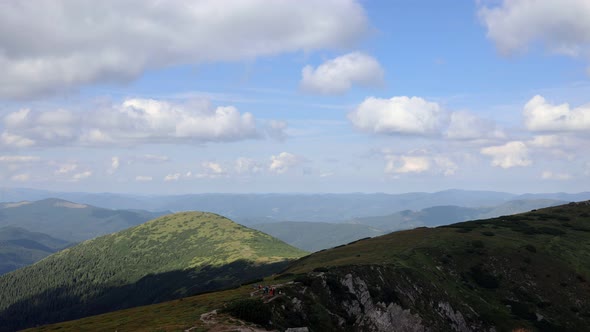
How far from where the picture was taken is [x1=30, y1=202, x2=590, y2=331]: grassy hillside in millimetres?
65500

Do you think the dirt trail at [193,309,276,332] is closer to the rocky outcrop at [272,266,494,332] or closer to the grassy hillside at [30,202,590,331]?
the grassy hillside at [30,202,590,331]

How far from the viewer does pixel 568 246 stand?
373 feet

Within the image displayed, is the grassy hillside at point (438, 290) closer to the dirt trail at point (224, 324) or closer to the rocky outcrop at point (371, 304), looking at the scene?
the rocky outcrop at point (371, 304)

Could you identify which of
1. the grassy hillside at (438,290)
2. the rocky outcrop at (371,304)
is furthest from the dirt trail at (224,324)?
the rocky outcrop at (371,304)

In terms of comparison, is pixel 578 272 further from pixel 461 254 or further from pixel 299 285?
pixel 299 285

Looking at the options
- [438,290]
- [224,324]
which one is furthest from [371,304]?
[224,324]

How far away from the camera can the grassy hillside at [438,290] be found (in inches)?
2579

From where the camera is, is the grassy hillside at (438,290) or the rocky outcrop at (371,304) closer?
the rocky outcrop at (371,304)

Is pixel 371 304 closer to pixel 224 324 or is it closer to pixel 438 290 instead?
pixel 438 290

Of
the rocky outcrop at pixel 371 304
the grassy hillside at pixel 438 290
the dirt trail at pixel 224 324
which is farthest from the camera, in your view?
the grassy hillside at pixel 438 290

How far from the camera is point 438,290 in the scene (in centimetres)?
8362

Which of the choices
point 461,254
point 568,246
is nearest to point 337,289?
point 461,254

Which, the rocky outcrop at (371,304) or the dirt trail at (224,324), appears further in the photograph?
the rocky outcrop at (371,304)

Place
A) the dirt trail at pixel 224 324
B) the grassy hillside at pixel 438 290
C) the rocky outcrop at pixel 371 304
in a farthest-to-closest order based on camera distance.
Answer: the grassy hillside at pixel 438 290, the rocky outcrop at pixel 371 304, the dirt trail at pixel 224 324
